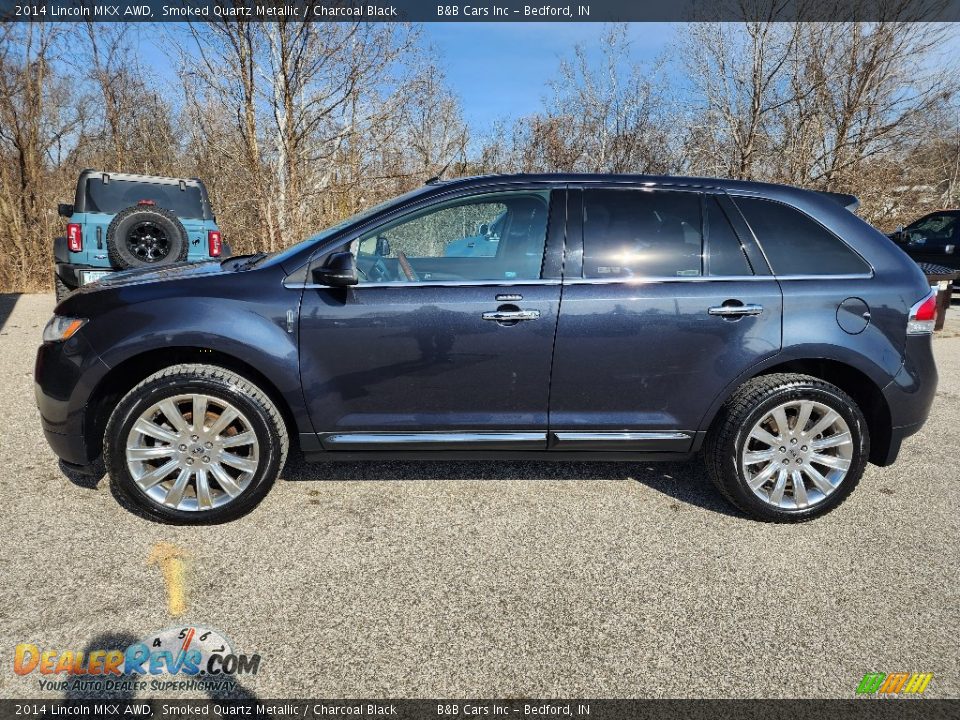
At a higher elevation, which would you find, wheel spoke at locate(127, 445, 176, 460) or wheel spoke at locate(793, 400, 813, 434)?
wheel spoke at locate(793, 400, 813, 434)

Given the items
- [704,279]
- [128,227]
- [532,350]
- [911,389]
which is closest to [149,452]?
[532,350]

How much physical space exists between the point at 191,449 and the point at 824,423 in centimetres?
321

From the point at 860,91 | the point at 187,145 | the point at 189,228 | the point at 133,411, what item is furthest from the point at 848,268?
the point at 187,145

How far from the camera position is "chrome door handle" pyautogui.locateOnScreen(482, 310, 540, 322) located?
2.96 meters

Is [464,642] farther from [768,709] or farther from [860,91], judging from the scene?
[860,91]

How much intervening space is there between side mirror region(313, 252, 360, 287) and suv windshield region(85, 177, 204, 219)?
6392 millimetres

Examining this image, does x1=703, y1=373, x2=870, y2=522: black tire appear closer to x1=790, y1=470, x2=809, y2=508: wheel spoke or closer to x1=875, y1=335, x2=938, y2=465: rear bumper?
x1=790, y1=470, x2=809, y2=508: wheel spoke

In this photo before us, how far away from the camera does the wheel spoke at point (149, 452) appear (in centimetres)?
295

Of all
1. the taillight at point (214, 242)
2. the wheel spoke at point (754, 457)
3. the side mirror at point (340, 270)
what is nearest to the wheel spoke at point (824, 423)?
the wheel spoke at point (754, 457)

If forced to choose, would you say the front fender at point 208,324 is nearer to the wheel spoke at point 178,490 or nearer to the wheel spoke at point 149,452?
the wheel spoke at point 149,452

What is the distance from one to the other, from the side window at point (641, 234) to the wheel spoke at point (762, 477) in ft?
3.56

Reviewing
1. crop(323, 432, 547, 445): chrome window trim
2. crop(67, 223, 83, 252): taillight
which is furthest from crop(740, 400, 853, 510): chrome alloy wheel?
crop(67, 223, 83, 252): taillight

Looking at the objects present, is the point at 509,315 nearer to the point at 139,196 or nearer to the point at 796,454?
the point at 796,454

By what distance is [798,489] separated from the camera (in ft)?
10.3
